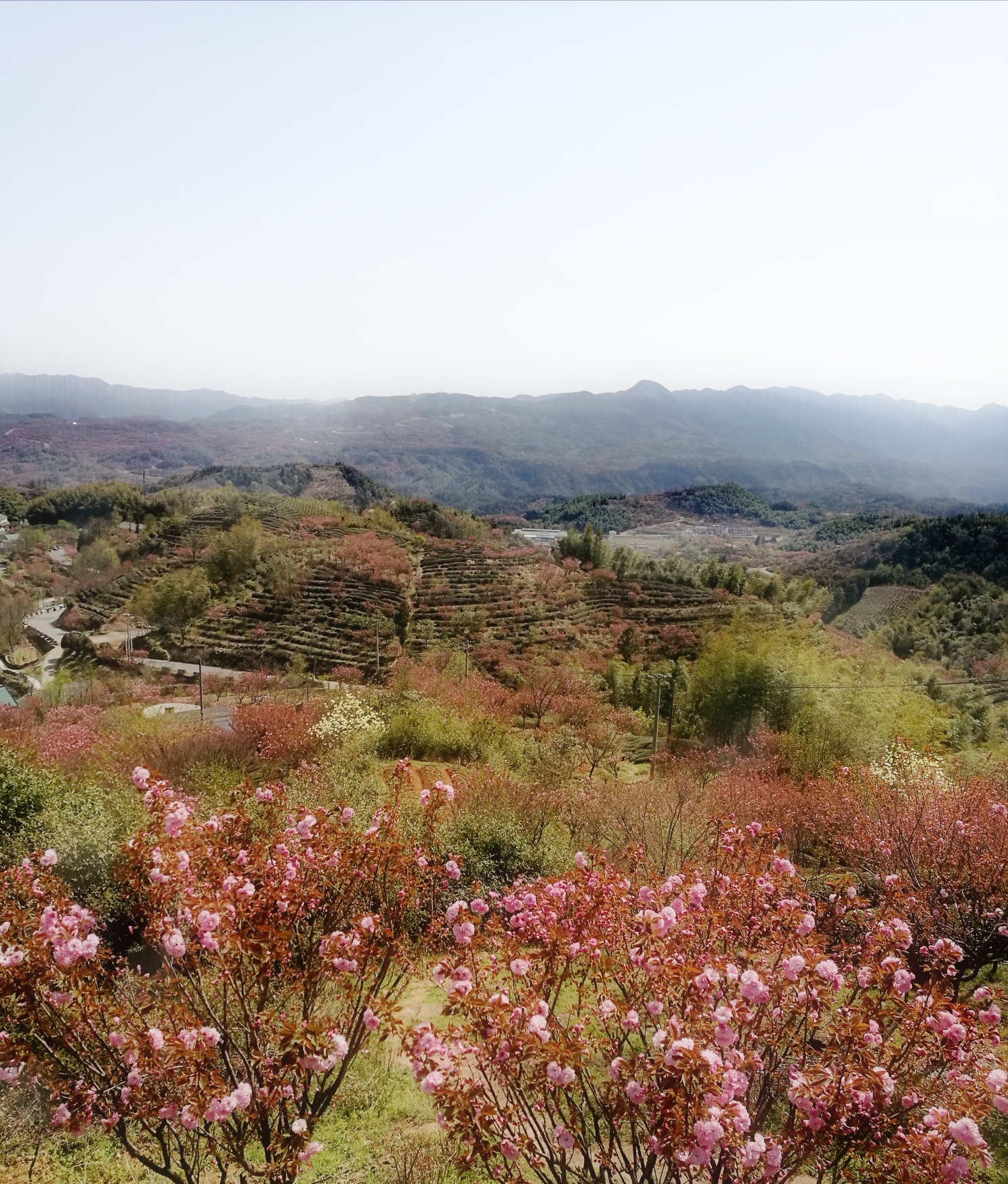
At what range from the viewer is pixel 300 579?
150 ft

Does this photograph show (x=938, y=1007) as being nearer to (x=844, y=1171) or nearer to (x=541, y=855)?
(x=844, y=1171)

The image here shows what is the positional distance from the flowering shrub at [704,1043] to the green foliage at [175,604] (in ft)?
137

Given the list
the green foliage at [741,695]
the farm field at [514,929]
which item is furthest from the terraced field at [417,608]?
the green foliage at [741,695]

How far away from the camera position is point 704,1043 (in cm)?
295

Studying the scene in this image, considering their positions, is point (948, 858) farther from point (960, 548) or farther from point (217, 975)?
point (960, 548)

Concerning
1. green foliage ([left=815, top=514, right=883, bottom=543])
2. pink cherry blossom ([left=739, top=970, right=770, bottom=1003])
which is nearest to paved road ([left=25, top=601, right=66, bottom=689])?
pink cherry blossom ([left=739, top=970, right=770, bottom=1003])

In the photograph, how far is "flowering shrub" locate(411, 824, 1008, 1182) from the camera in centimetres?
283

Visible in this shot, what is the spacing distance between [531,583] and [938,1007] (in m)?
46.9

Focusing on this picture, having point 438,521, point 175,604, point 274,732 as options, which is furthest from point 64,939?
point 438,521

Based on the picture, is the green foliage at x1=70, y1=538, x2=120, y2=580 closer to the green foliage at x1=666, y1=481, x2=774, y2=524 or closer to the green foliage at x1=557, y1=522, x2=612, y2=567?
the green foliage at x1=557, y1=522, x2=612, y2=567

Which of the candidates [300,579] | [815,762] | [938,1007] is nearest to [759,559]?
[300,579]

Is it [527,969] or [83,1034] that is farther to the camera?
[83,1034]

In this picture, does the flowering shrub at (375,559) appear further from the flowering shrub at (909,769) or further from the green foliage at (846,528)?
the green foliage at (846,528)

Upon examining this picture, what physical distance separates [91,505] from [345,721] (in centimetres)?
8357
